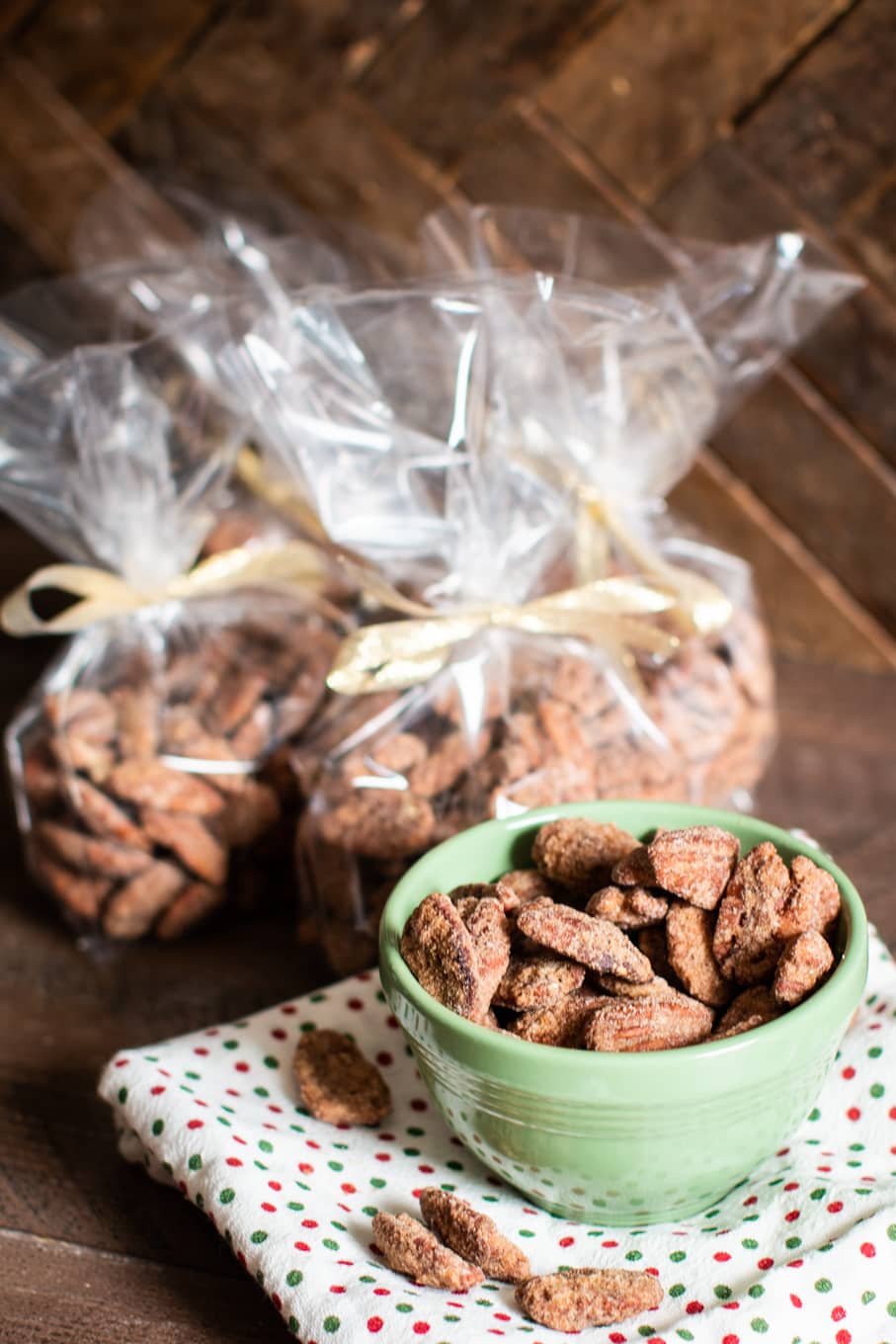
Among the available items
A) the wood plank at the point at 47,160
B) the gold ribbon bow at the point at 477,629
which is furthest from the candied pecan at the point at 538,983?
the wood plank at the point at 47,160

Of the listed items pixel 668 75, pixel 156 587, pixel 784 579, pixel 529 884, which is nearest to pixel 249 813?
pixel 156 587

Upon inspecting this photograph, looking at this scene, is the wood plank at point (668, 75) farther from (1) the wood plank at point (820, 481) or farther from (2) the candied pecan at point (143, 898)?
(2) the candied pecan at point (143, 898)

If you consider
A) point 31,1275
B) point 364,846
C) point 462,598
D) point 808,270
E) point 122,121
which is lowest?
point 31,1275

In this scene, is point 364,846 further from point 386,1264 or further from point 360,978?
point 386,1264

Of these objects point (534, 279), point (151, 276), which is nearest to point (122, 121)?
point (151, 276)

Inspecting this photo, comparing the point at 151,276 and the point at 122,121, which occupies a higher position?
the point at 122,121

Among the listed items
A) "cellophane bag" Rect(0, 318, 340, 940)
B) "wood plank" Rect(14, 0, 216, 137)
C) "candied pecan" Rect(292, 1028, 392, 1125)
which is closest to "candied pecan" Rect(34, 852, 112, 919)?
"cellophane bag" Rect(0, 318, 340, 940)

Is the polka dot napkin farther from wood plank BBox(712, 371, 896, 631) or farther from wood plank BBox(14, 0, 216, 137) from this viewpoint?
wood plank BBox(14, 0, 216, 137)
